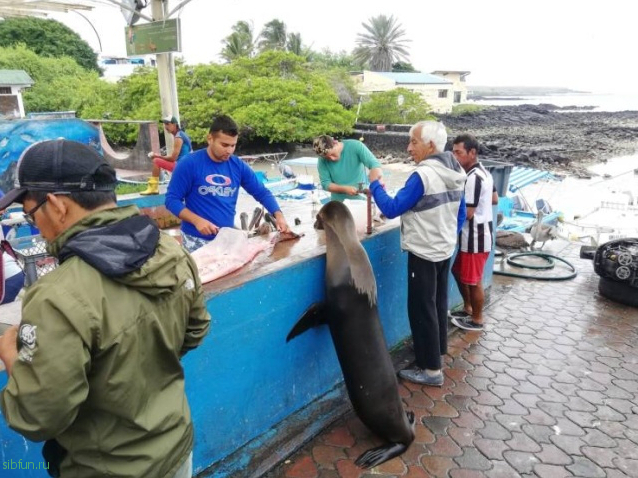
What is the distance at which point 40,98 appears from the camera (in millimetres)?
33688

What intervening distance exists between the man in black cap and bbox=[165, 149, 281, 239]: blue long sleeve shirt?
2462 mm

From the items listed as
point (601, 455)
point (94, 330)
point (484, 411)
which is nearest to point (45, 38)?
point (484, 411)

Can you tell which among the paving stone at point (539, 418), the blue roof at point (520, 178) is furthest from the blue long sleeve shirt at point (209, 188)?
the blue roof at point (520, 178)

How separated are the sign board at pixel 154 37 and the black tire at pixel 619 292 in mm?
7381

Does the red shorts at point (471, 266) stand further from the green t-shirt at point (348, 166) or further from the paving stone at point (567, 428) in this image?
the paving stone at point (567, 428)

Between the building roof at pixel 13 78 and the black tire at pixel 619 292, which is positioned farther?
the building roof at pixel 13 78

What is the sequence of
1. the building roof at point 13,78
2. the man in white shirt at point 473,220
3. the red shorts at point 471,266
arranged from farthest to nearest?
1. the building roof at point 13,78
2. the red shorts at point 471,266
3. the man in white shirt at point 473,220

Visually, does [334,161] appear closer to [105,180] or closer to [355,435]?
[355,435]

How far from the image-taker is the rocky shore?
34438 millimetres

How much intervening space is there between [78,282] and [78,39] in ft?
171

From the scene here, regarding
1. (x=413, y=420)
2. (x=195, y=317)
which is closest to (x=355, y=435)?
(x=413, y=420)

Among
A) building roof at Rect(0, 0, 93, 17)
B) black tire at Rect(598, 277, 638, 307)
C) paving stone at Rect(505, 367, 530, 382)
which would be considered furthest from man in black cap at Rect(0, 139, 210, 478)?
building roof at Rect(0, 0, 93, 17)

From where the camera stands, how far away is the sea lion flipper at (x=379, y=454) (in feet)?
10.3

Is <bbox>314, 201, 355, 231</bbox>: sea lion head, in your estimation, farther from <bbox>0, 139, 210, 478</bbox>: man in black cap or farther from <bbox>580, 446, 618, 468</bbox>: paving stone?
<bbox>580, 446, 618, 468</bbox>: paving stone
